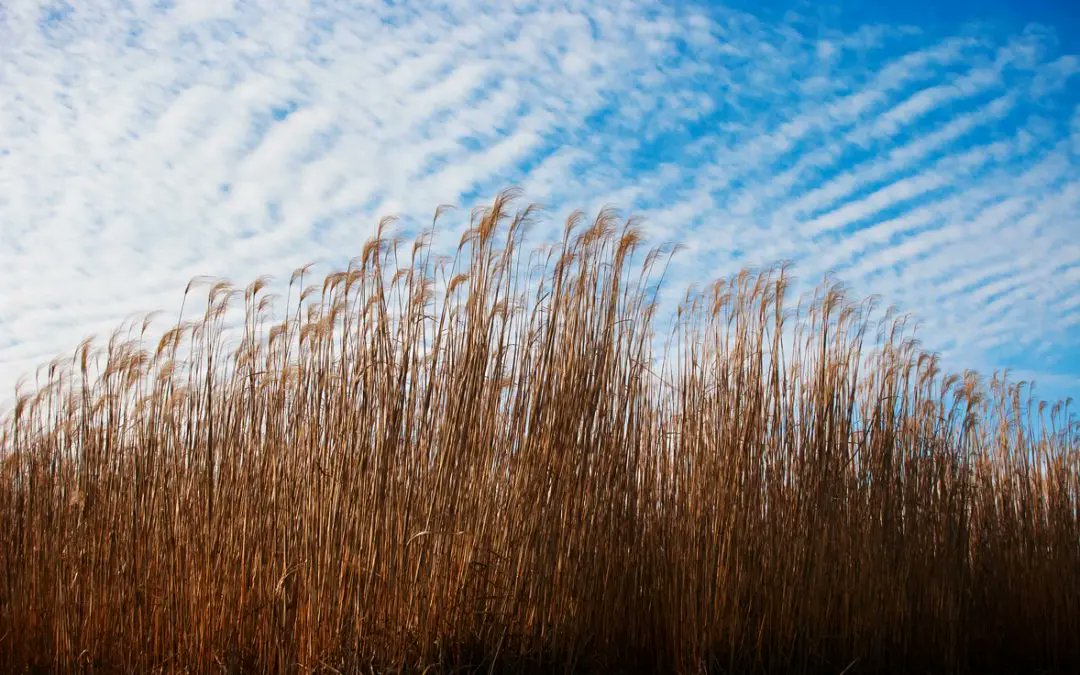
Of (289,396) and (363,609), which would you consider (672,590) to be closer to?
(363,609)

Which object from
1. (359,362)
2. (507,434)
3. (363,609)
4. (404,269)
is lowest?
(363,609)

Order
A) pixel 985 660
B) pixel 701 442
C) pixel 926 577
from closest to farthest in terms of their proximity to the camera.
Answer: pixel 701 442 → pixel 926 577 → pixel 985 660

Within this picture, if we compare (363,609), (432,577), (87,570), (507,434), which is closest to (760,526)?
(507,434)

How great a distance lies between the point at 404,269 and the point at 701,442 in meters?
1.31

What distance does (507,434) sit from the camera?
2.78 meters

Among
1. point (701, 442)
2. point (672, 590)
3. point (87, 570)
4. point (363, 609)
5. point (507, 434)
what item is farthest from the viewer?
point (87, 570)

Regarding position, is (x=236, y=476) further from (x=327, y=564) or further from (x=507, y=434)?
(x=507, y=434)

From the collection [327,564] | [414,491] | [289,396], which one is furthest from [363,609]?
[289,396]

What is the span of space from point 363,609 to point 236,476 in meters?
0.89

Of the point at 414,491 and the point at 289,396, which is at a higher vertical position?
the point at 289,396

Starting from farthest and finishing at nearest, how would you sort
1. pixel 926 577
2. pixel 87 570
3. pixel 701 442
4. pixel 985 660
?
1. pixel 985 660
2. pixel 926 577
3. pixel 87 570
4. pixel 701 442

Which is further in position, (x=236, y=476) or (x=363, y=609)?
(x=236, y=476)

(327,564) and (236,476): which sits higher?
(236,476)

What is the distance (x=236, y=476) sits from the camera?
123 inches
